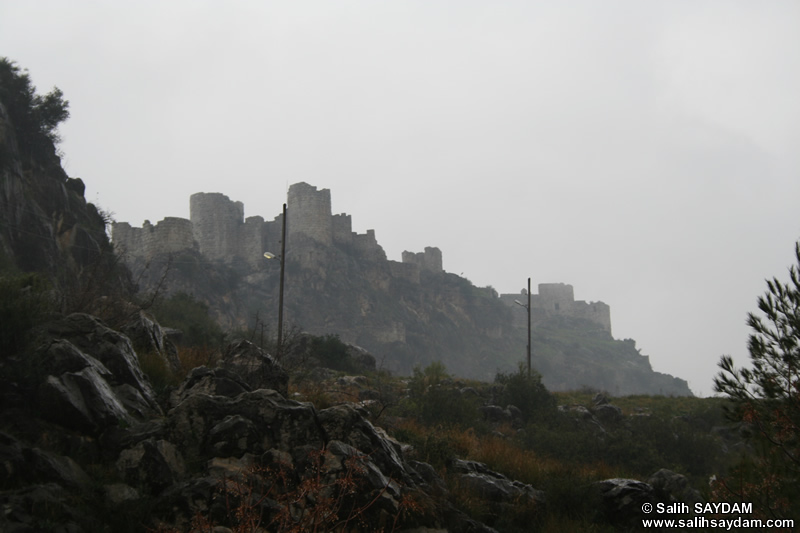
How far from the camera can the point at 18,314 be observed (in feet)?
22.3

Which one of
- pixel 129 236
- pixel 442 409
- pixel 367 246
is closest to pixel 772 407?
pixel 442 409

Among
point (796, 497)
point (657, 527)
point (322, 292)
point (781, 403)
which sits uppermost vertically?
point (322, 292)

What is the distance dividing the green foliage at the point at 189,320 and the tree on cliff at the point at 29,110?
783 cm

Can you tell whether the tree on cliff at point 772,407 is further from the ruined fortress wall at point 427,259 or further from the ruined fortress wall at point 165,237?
the ruined fortress wall at point 427,259

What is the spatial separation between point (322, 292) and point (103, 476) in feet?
160

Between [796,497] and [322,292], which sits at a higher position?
[322,292]

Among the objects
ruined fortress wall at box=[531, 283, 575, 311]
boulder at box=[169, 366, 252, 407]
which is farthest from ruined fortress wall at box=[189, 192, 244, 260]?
ruined fortress wall at box=[531, 283, 575, 311]

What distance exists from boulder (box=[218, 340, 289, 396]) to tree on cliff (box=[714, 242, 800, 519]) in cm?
588

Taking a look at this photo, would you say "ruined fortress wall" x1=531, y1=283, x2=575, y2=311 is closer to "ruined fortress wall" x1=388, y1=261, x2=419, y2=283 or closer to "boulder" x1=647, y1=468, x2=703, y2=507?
"ruined fortress wall" x1=388, y1=261, x2=419, y2=283

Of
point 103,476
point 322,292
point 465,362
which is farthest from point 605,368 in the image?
point 103,476

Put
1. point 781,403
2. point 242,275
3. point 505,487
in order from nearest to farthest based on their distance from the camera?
point 781,403 < point 505,487 < point 242,275

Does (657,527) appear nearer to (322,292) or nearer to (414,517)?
(414,517)

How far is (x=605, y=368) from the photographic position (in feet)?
233

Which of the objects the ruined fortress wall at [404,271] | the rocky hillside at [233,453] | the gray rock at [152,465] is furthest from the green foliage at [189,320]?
the ruined fortress wall at [404,271]
